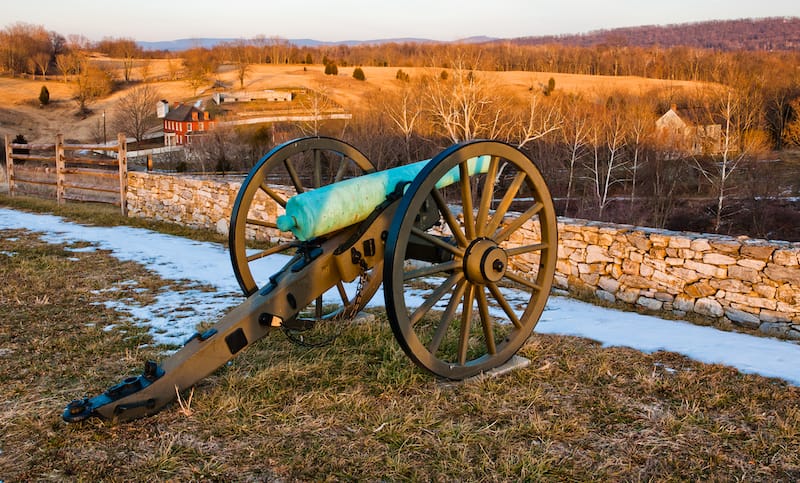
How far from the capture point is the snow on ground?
15.8ft

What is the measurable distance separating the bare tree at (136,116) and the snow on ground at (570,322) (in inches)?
1989

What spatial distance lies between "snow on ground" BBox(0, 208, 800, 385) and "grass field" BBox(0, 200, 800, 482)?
302 millimetres

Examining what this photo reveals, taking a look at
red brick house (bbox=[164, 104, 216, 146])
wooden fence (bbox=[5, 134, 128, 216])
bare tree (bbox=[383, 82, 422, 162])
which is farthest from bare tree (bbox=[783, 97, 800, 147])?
wooden fence (bbox=[5, 134, 128, 216])

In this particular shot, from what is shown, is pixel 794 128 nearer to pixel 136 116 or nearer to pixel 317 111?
pixel 317 111

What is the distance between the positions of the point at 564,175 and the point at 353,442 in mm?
39649

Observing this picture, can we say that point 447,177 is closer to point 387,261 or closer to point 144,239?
point 387,261

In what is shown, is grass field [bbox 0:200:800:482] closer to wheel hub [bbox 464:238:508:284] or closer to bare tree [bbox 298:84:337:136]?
wheel hub [bbox 464:238:508:284]

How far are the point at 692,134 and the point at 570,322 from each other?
41.1m

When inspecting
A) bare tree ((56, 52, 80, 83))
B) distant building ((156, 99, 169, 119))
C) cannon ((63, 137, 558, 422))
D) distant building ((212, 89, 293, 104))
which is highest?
bare tree ((56, 52, 80, 83))

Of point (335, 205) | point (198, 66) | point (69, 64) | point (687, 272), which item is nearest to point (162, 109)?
point (198, 66)

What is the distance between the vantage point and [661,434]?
3430 mm

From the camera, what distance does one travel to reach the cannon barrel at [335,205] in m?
3.81

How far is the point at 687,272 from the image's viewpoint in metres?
7.08

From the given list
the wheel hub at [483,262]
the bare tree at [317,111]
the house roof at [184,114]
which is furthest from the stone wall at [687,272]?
the house roof at [184,114]
